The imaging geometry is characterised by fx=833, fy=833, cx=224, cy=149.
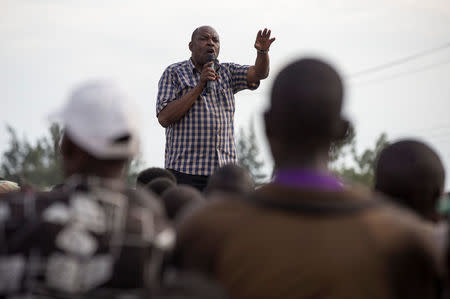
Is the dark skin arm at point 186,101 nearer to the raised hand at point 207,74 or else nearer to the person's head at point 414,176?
the raised hand at point 207,74

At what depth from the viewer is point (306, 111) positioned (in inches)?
127

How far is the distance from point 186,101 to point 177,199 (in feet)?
9.10

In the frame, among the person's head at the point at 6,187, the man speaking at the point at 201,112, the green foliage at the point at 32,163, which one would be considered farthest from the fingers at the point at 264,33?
the green foliage at the point at 32,163

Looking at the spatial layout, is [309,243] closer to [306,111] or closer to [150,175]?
[306,111]

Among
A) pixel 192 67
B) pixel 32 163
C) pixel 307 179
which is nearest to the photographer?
pixel 307 179

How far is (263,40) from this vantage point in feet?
26.5

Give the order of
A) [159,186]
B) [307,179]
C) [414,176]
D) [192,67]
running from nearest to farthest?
[307,179] < [414,176] < [159,186] < [192,67]

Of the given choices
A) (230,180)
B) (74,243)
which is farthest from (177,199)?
(74,243)

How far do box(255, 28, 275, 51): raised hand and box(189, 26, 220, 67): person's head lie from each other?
0.46m

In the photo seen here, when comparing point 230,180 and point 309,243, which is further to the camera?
point 230,180

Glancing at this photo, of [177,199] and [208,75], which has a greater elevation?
[208,75]

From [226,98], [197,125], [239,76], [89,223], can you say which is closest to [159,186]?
[197,125]

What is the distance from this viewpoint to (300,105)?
3.24m

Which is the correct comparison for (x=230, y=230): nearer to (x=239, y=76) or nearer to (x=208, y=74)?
(x=208, y=74)
